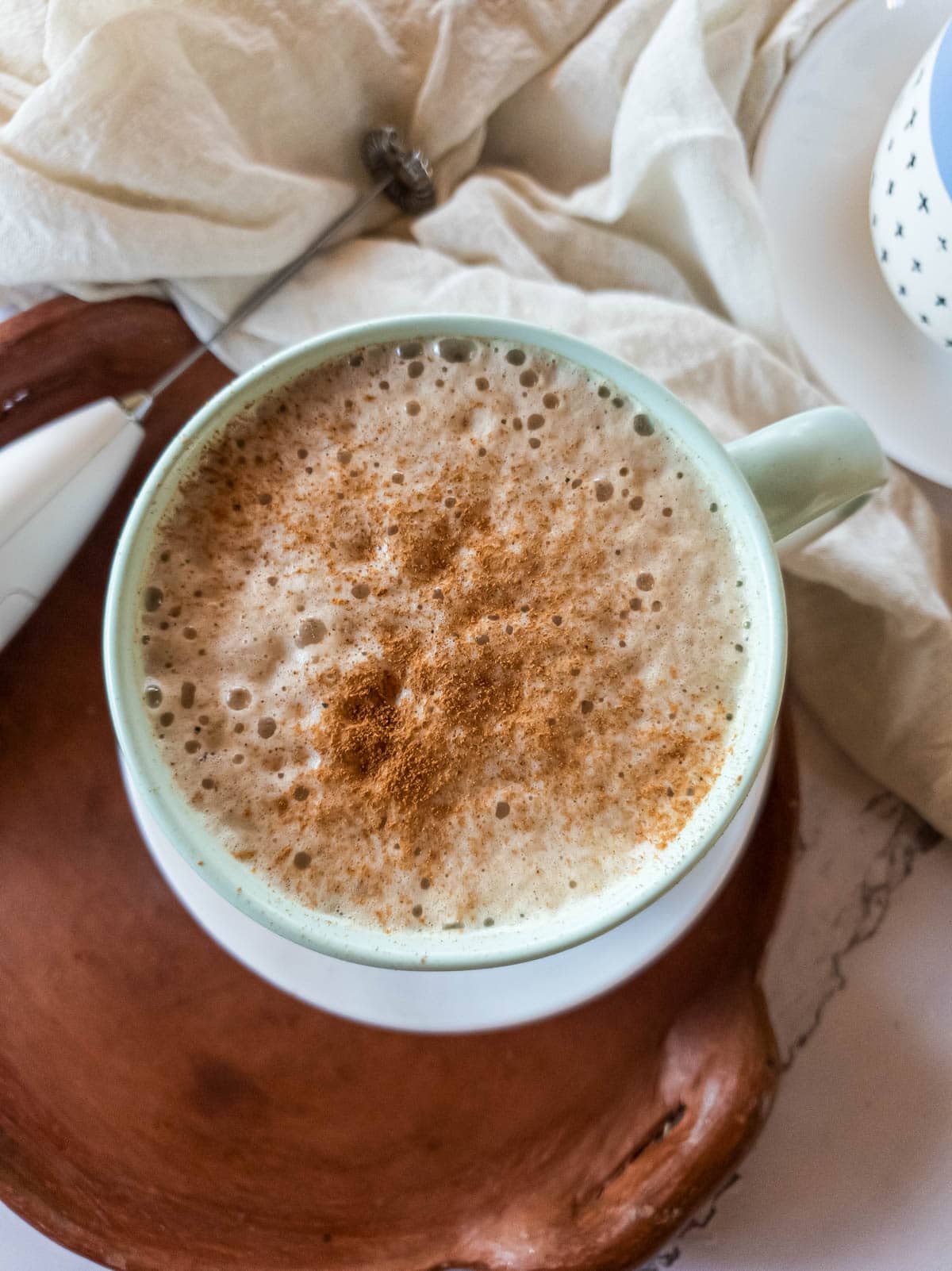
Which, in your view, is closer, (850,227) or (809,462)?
(809,462)

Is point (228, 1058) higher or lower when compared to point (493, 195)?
lower

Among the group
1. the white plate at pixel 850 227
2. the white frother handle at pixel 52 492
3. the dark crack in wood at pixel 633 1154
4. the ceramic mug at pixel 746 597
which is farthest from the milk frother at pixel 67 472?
the dark crack in wood at pixel 633 1154

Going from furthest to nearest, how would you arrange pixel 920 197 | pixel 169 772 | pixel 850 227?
pixel 850 227 < pixel 920 197 < pixel 169 772

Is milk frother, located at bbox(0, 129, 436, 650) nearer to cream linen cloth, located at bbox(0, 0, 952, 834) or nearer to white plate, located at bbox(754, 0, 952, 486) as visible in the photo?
cream linen cloth, located at bbox(0, 0, 952, 834)

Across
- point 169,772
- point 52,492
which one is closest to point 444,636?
point 169,772

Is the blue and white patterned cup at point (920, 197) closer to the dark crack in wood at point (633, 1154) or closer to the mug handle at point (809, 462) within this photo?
the mug handle at point (809, 462)

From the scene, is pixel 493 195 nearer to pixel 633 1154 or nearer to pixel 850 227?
pixel 850 227

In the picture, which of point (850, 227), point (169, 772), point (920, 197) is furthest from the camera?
point (850, 227)

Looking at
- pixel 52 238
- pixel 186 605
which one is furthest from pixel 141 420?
pixel 186 605
